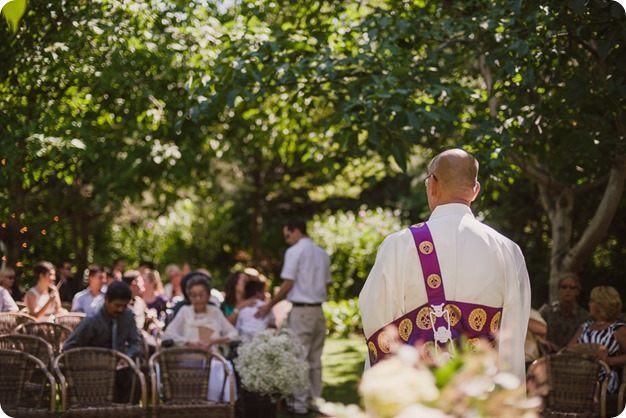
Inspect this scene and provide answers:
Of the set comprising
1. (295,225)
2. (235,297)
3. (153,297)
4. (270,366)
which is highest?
(295,225)

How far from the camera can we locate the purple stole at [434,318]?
4.04m

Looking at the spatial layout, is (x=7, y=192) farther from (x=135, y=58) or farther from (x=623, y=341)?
(x=623, y=341)

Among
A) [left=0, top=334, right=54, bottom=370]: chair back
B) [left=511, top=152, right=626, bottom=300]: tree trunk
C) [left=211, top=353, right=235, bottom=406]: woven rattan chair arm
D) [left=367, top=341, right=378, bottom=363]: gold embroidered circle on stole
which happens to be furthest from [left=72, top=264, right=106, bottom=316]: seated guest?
[left=367, top=341, right=378, bottom=363]: gold embroidered circle on stole

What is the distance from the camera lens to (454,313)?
4.06 m

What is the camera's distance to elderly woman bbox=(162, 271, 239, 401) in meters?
8.96

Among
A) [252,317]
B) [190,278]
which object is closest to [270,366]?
[190,278]

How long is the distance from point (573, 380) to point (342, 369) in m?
6.18

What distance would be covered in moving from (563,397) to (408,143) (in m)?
2.44

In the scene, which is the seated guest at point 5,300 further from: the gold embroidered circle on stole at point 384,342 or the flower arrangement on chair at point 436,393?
the flower arrangement on chair at point 436,393

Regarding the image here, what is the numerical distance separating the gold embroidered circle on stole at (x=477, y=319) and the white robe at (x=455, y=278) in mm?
40

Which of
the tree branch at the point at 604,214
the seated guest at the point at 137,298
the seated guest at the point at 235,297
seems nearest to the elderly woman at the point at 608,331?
the tree branch at the point at 604,214

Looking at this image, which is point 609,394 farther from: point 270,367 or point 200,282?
point 200,282

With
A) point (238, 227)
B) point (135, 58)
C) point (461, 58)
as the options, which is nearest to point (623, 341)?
point (461, 58)

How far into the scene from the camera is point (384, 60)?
8.61 m
